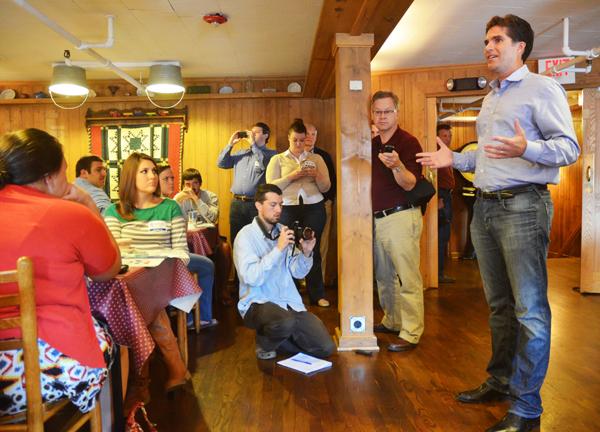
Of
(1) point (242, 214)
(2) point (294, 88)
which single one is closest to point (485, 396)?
(1) point (242, 214)

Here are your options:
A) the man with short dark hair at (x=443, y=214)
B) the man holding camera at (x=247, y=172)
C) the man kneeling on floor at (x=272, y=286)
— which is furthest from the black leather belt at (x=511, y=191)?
the man with short dark hair at (x=443, y=214)

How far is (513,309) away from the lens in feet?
7.12

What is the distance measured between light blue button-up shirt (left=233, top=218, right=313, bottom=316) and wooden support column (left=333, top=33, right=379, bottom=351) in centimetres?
31

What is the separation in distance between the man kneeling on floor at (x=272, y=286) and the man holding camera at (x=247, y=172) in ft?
5.62

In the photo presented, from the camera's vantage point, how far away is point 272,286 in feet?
9.90

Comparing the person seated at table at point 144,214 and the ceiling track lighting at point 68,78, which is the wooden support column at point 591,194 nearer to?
the person seated at table at point 144,214

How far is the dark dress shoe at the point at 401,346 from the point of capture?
305 centimetres

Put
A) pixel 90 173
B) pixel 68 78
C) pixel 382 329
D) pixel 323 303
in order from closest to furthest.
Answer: pixel 382 329, pixel 90 173, pixel 323 303, pixel 68 78

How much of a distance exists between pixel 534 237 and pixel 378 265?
142cm

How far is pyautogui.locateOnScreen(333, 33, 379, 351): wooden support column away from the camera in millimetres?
3059

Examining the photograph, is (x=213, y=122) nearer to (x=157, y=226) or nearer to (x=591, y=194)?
(x=157, y=226)

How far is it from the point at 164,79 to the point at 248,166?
1126 mm

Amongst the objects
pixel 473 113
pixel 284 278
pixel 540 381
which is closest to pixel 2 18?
pixel 284 278

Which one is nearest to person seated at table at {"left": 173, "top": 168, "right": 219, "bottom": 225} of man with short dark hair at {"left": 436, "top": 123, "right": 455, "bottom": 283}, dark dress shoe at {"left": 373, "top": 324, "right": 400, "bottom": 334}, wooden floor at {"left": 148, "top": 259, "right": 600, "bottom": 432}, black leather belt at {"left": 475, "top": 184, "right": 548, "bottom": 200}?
wooden floor at {"left": 148, "top": 259, "right": 600, "bottom": 432}
